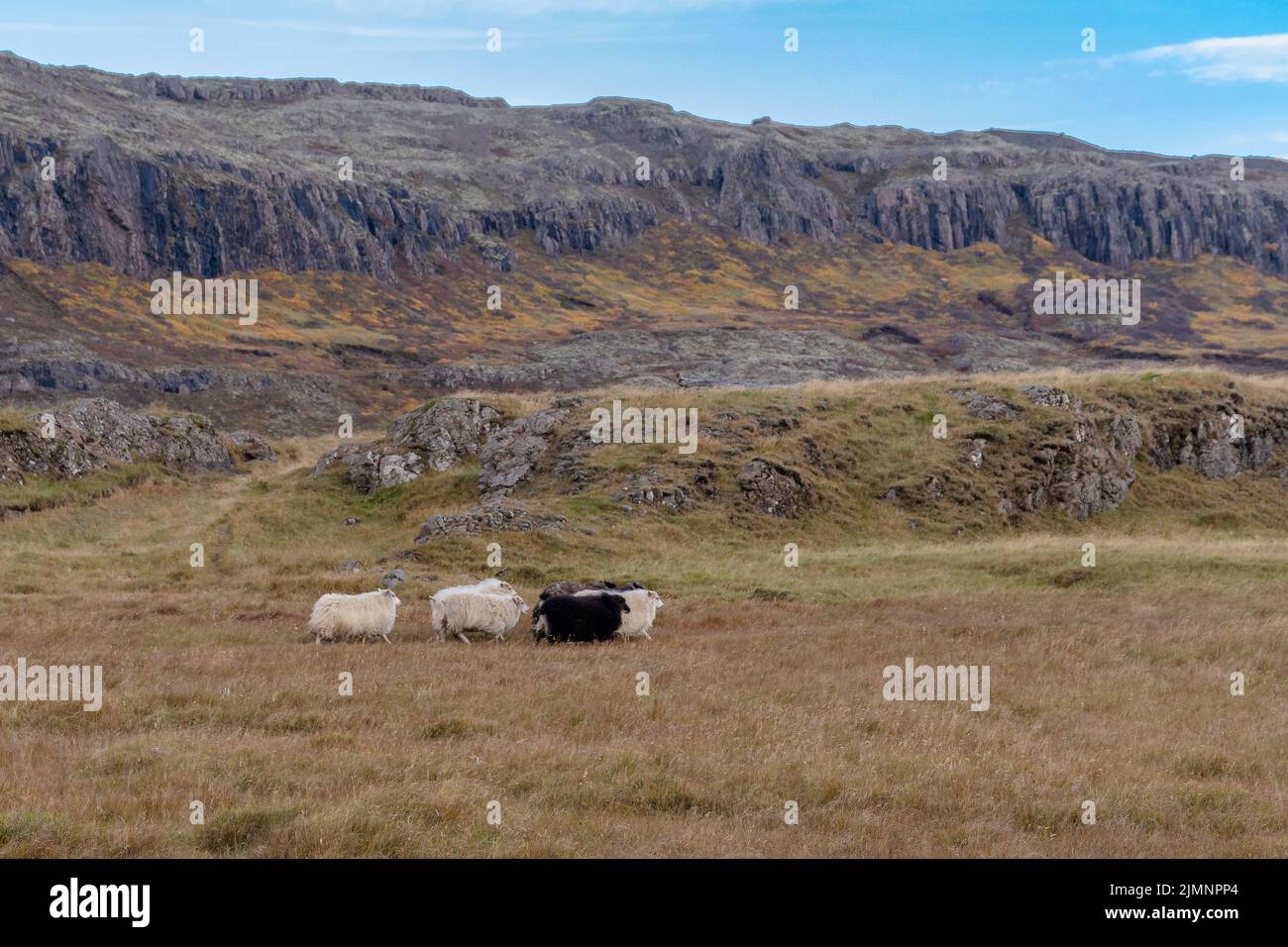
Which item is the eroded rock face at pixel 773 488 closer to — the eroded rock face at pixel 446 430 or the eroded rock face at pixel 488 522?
the eroded rock face at pixel 488 522

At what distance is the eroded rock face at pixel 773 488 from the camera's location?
121 feet

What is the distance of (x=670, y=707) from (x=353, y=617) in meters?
8.70

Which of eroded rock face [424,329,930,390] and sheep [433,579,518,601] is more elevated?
eroded rock face [424,329,930,390]

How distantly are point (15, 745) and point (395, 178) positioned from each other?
194 meters

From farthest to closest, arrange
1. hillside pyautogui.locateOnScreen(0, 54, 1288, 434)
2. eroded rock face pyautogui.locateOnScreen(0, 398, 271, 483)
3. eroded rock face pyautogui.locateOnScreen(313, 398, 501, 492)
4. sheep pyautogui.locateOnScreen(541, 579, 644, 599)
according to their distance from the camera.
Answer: hillside pyautogui.locateOnScreen(0, 54, 1288, 434) < eroded rock face pyautogui.locateOnScreen(313, 398, 501, 492) < eroded rock face pyautogui.locateOnScreen(0, 398, 271, 483) < sheep pyautogui.locateOnScreen(541, 579, 644, 599)

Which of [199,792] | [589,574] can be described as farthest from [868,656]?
[199,792]

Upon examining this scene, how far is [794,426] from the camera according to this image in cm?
4253

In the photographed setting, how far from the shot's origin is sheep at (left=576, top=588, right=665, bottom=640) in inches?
832

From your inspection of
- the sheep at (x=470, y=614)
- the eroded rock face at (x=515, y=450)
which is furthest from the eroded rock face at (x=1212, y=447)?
the sheep at (x=470, y=614)

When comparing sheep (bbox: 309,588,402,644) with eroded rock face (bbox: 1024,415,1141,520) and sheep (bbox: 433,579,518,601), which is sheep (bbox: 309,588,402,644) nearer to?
sheep (bbox: 433,579,518,601)

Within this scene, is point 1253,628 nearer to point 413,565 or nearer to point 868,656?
point 868,656

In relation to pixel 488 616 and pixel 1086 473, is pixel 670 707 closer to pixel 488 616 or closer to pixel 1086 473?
pixel 488 616

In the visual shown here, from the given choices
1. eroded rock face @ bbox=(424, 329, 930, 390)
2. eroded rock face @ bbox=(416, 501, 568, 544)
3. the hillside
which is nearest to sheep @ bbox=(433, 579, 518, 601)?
eroded rock face @ bbox=(416, 501, 568, 544)

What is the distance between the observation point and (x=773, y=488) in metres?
37.3
